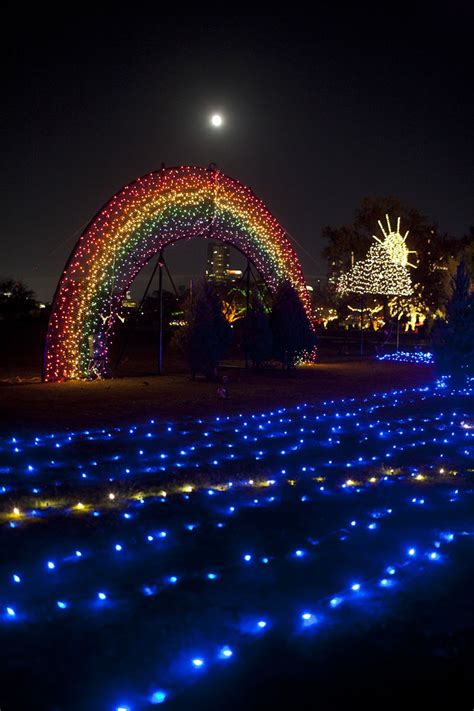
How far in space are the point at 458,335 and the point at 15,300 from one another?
96.7 feet

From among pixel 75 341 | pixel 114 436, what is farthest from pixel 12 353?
pixel 114 436

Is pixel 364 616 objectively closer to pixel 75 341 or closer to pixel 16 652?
pixel 16 652

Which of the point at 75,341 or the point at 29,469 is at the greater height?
the point at 75,341

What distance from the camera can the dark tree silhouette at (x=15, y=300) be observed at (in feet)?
124

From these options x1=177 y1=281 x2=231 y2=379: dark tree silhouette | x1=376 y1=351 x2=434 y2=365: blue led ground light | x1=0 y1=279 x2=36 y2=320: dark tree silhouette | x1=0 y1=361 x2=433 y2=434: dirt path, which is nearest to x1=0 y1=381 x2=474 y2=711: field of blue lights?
x1=0 y1=361 x2=433 y2=434: dirt path

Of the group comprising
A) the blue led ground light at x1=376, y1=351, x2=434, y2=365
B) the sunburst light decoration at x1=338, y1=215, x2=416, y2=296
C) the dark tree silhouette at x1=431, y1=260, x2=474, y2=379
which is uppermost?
the sunburst light decoration at x1=338, y1=215, x2=416, y2=296

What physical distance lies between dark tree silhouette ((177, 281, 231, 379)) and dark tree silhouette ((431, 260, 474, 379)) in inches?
197

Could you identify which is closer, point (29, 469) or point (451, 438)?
point (29, 469)

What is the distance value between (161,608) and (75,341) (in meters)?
12.5

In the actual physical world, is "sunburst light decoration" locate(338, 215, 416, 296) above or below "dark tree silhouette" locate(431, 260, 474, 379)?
above

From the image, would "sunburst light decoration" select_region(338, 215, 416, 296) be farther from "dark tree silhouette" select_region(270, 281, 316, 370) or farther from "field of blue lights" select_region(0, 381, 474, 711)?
"field of blue lights" select_region(0, 381, 474, 711)

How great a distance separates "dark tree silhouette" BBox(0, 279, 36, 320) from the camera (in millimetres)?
37812

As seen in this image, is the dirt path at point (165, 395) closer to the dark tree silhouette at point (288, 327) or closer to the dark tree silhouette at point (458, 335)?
the dark tree silhouette at point (288, 327)

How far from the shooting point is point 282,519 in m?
5.48
